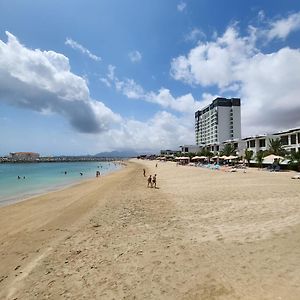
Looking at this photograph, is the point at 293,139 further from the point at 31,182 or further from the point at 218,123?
the point at 218,123

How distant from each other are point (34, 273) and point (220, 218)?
6.79m

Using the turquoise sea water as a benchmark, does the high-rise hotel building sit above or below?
above

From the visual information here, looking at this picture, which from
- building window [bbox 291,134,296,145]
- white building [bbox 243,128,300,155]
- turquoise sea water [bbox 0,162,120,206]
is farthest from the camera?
building window [bbox 291,134,296,145]

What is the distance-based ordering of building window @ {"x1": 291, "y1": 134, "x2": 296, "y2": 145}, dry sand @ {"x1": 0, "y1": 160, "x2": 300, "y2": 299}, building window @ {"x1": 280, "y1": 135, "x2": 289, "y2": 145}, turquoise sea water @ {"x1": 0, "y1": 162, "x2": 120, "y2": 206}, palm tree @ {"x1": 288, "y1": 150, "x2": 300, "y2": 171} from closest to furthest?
dry sand @ {"x1": 0, "y1": 160, "x2": 300, "y2": 299} < turquoise sea water @ {"x1": 0, "y1": 162, "x2": 120, "y2": 206} < palm tree @ {"x1": 288, "y1": 150, "x2": 300, "y2": 171} < building window @ {"x1": 291, "y1": 134, "x2": 296, "y2": 145} < building window @ {"x1": 280, "y1": 135, "x2": 289, "y2": 145}

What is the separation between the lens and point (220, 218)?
9.90 meters

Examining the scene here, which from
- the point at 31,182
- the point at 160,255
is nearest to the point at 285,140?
the point at 31,182

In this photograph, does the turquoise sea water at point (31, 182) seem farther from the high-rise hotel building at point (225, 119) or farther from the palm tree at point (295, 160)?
the high-rise hotel building at point (225, 119)

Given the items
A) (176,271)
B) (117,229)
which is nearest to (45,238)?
(117,229)

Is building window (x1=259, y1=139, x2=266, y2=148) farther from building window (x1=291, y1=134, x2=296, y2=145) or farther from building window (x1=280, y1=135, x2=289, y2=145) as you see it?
building window (x1=291, y1=134, x2=296, y2=145)

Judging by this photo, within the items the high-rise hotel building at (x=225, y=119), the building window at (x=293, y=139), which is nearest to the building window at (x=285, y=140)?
the building window at (x=293, y=139)

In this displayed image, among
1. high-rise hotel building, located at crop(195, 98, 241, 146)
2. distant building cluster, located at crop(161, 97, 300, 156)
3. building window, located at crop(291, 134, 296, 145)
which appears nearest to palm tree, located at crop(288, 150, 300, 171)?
building window, located at crop(291, 134, 296, 145)

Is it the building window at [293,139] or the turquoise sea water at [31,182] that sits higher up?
the building window at [293,139]

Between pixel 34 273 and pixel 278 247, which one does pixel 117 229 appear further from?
pixel 278 247

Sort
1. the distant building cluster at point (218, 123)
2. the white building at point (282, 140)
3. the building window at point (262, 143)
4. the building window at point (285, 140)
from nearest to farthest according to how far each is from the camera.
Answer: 1. the white building at point (282, 140)
2. the building window at point (285, 140)
3. the building window at point (262, 143)
4. the distant building cluster at point (218, 123)
